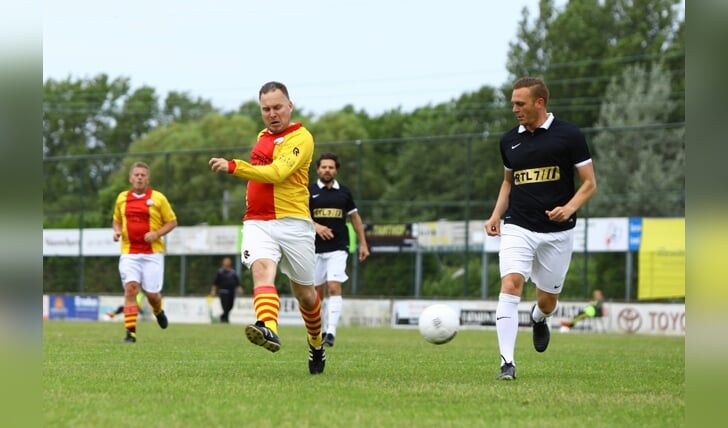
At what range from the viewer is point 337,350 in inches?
578

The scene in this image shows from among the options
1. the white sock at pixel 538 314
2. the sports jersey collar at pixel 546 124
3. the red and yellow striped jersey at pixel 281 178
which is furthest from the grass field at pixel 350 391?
the sports jersey collar at pixel 546 124

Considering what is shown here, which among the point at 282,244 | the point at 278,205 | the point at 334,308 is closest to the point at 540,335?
the point at 282,244

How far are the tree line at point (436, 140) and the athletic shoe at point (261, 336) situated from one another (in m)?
23.1

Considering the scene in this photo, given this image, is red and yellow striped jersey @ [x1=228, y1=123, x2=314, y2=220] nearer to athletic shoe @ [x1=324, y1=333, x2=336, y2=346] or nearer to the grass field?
the grass field

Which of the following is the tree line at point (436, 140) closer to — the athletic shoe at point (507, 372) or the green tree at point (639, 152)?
the green tree at point (639, 152)

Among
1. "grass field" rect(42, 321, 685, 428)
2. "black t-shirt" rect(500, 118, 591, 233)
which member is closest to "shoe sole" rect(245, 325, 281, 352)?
"grass field" rect(42, 321, 685, 428)

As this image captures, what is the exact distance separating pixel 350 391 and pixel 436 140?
26143mm

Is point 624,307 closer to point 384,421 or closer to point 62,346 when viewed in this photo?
point 62,346

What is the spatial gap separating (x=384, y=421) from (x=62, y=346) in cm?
939

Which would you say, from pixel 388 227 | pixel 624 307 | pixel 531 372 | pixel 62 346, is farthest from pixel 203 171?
pixel 531 372

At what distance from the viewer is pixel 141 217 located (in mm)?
17312

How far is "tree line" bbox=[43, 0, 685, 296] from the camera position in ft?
124

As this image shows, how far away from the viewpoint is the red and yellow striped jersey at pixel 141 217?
1728 centimetres

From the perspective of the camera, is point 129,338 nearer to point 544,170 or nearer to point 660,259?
point 544,170
